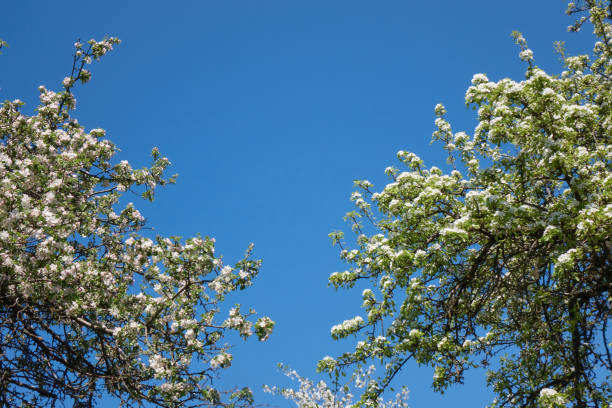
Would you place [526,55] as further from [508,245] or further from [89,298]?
[89,298]

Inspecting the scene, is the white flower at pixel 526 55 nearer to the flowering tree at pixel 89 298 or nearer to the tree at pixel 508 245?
the tree at pixel 508 245

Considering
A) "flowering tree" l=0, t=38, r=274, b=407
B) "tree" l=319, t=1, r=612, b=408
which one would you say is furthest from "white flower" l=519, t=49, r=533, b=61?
"flowering tree" l=0, t=38, r=274, b=407

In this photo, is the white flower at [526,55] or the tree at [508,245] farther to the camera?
the white flower at [526,55]

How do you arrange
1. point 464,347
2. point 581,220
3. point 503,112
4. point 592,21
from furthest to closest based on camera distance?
1. point 592,21
2. point 464,347
3. point 503,112
4. point 581,220

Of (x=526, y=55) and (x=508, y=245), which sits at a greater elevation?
(x=526, y=55)

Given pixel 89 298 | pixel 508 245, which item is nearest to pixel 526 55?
pixel 508 245

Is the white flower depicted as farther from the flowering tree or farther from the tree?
the flowering tree

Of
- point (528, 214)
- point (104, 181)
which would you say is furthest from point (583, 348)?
point (104, 181)

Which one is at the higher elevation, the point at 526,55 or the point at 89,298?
the point at 526,55

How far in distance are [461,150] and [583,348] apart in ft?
14.1

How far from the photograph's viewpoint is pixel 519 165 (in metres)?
7.29

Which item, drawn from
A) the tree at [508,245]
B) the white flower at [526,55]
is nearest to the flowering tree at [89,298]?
the tree at [508,245]

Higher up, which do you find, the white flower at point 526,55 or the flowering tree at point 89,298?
the white flower at point 526,55

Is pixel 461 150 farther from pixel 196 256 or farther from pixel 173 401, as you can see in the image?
pixel 173 401
